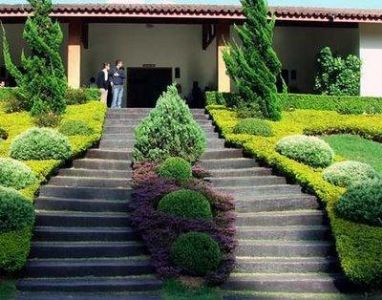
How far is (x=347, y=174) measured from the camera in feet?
37.4

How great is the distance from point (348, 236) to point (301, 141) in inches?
159

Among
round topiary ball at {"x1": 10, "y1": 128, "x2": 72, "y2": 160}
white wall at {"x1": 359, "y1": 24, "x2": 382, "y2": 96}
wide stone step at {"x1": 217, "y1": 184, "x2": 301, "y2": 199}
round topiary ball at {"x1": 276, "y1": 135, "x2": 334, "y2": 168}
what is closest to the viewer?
wide stone step at {"x1": 217, "y1": 184, "x2": 301, "y2": 199}

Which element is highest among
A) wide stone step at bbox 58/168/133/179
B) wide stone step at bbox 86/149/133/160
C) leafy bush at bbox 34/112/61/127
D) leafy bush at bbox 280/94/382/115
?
leafy bush at bbox 280/94/382/115

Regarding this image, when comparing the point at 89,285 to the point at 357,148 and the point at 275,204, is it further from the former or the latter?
the point at 357,148

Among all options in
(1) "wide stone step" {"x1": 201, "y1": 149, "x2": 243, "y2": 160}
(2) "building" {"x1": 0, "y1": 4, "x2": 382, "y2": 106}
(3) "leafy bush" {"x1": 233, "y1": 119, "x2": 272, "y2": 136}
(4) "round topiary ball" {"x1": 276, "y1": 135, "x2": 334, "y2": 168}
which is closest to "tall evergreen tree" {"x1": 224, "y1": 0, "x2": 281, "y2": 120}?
(3) "leafy bush" {"x1": 233, "y1": 119, "x2": 272, "y2": 136}

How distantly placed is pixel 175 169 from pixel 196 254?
286 cm

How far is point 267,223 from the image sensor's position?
35.3 ft

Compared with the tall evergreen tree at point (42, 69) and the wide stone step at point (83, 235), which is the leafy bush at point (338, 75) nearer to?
the tall evergreen tree at point (42, 69)

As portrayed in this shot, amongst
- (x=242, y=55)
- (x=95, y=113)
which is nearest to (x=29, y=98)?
(x=95, y=113)

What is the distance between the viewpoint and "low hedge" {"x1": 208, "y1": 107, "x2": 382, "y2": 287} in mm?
9016

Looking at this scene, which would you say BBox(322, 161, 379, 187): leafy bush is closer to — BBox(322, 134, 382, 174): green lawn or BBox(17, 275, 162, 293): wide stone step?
BBox(322, 134, 382, 174): green lawn

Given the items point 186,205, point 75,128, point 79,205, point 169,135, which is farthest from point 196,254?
point 75,128

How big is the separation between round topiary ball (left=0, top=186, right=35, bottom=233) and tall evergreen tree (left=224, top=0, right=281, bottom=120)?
867 cm

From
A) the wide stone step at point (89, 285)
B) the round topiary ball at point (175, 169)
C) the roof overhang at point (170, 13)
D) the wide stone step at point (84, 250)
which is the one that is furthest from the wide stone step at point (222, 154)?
the roof overhang at point (170, 13)
